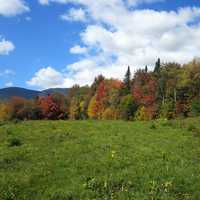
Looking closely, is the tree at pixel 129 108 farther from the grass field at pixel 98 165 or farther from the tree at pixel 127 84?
the grass field at pixel 98 165


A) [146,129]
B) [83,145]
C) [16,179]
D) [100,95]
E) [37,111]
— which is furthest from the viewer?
[100,95]

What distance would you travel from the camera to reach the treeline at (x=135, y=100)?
10731cm

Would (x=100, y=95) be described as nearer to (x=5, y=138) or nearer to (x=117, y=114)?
(x=117, y=114)

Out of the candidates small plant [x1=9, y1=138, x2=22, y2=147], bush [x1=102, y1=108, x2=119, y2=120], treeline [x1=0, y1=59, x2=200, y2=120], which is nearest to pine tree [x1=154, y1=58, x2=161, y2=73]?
treeline [x1=0, y1=59, x2=200, y2=120]

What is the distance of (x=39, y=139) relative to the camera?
89.9ft

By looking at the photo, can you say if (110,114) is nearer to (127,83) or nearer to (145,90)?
(127,83)

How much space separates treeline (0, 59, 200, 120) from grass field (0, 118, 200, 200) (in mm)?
62519

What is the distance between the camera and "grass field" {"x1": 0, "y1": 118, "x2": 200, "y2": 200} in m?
16.3

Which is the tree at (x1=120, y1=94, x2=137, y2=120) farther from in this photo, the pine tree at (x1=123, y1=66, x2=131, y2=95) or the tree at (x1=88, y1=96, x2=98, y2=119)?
the tree at (x1=88, y1=96, x2=98, y2=119)

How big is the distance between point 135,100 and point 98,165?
3965 inches

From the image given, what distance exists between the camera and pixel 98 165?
66.0 ft

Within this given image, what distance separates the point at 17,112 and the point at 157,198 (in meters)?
121

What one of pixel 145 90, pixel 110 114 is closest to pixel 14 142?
pixel 145 90

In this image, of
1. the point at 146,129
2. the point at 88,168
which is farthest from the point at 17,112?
the point at 88,168
